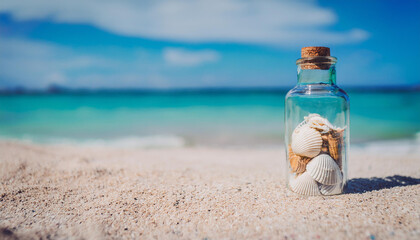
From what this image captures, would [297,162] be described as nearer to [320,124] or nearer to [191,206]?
[320,124]

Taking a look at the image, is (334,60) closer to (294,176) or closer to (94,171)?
(294,176)

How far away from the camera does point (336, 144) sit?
209cm

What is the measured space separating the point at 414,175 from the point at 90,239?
3.14 meters

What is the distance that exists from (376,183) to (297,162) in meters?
0.97

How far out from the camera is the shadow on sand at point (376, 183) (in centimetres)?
237

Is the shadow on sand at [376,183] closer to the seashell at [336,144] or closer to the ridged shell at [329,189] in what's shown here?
the ridged shell at [329,189]

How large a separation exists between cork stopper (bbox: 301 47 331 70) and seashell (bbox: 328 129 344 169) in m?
0.52

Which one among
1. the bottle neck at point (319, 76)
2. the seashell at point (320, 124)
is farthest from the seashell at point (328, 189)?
the bottle neck at point (319, 76)

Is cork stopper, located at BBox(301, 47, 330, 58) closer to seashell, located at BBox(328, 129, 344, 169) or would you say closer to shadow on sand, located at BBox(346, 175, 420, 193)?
seashell, located at BBox(328, 129, 344, 169)

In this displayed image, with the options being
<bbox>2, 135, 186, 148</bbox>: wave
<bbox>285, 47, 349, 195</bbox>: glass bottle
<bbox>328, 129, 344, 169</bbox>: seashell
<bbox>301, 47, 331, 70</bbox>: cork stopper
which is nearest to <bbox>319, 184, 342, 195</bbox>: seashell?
<bbox>285, 47, 349, 195</bbox>: glass bottle

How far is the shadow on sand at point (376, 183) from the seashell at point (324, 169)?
0.32 metres

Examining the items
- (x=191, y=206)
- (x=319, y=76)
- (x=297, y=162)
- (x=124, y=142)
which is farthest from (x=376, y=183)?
(x=124, y=142)

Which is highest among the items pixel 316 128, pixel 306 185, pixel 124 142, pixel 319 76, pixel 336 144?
pixel 319 76

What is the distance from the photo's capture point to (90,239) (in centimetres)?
166
